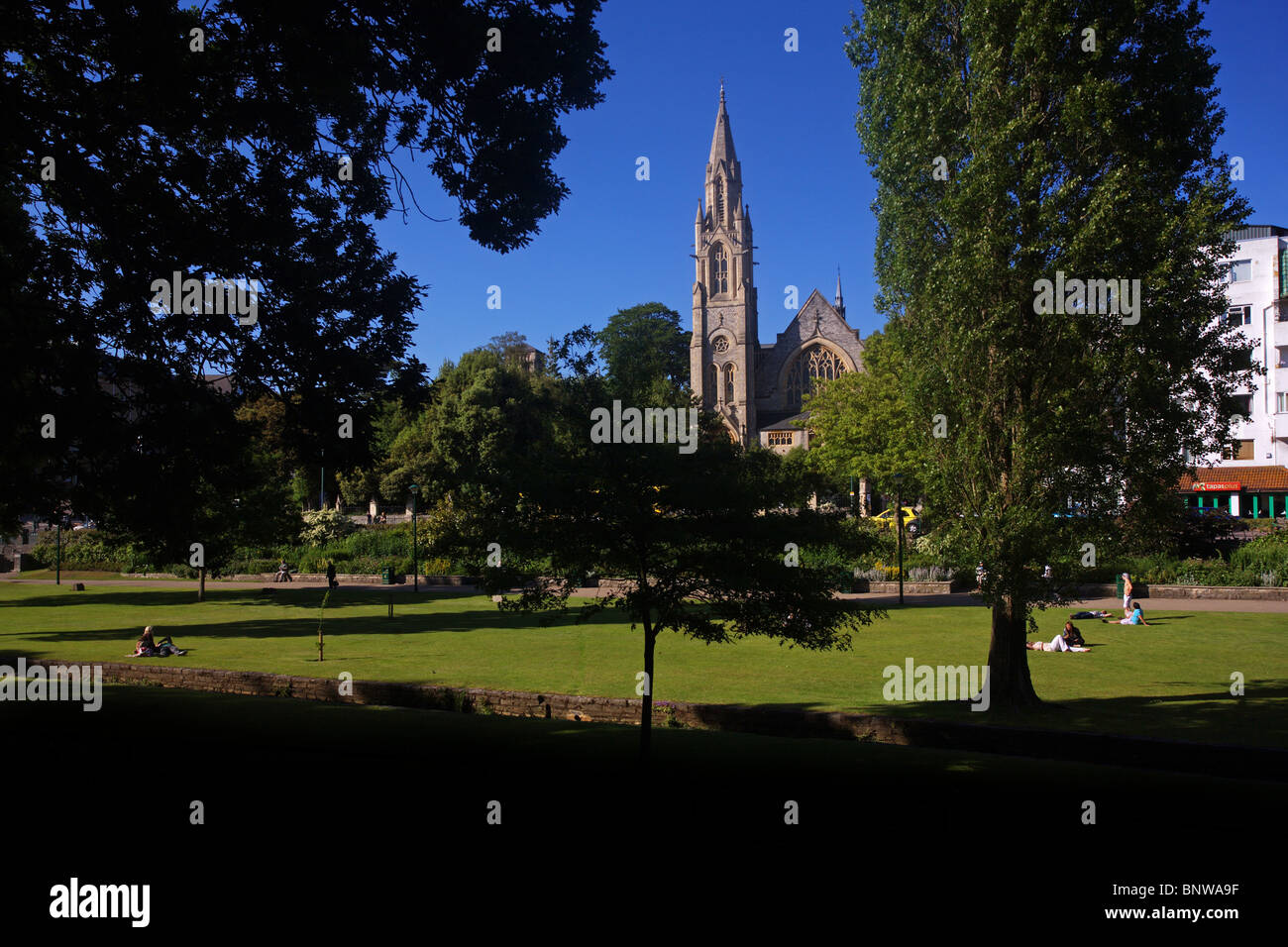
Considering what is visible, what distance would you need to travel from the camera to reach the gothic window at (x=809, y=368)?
85.1 meters

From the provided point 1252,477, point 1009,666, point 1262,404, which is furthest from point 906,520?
point 1009,666

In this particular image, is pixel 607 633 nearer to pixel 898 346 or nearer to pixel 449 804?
pixel 898 346

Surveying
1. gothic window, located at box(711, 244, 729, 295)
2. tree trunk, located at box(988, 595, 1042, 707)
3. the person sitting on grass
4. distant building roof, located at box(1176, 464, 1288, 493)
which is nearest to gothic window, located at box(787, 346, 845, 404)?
gothic window, located at box(711, 244, 729, 295)

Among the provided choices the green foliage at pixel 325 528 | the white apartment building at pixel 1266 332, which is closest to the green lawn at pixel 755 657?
the green foliage at pixel 325 528

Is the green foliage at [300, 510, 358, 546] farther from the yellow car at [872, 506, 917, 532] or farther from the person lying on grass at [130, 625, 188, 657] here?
the yellow car at [872, 506, 917, 532]

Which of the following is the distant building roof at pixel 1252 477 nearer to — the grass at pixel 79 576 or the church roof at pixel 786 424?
the church roof at pixel 786 424

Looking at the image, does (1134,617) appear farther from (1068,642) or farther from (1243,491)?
(1243,491)

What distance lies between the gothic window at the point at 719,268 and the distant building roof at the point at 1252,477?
169ft

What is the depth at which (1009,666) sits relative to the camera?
14180 mm

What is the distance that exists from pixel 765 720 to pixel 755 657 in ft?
21.0

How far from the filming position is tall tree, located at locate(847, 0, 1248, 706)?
500 inches

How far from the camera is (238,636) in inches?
925
